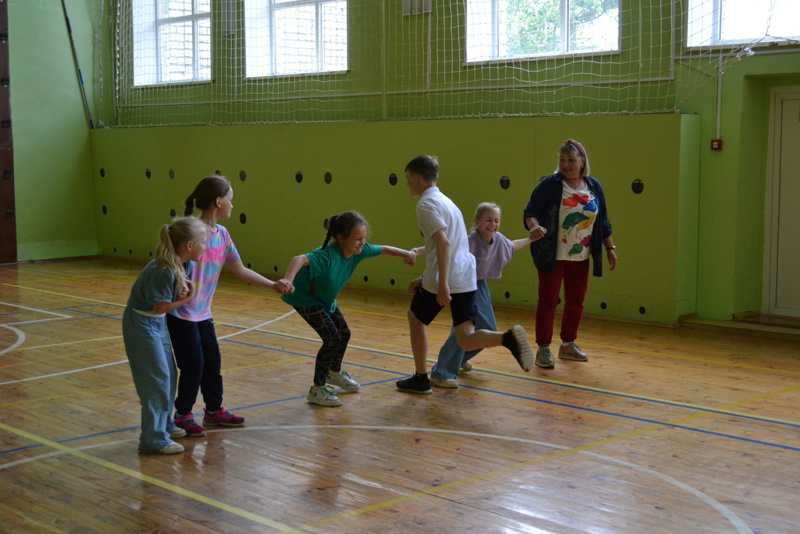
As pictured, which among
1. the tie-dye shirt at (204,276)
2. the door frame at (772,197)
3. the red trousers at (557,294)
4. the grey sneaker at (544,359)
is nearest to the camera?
the tie-dye shirt at (204,276)

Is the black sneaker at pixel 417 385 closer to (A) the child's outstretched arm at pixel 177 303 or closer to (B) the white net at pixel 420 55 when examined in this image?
(A) the child's outstretched arm at pixel 177 303

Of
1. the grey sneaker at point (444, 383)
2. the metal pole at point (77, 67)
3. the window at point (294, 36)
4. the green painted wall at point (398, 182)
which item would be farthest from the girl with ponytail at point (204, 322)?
the metal pole at point (77, 67)

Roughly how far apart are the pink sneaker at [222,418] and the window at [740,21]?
494cm

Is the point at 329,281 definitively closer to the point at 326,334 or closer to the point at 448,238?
the point at 326,334

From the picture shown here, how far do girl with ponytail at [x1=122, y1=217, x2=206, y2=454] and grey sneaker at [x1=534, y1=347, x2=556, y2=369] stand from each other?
8.31 ft

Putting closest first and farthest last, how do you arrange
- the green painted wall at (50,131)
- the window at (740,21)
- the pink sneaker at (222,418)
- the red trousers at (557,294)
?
the pink sneaker at (222,418) → the red trousers at (557,294) → the window at (740,21) → the green painted wall at (50,131)

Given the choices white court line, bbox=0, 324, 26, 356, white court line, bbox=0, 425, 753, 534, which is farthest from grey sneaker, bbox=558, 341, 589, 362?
white court line, bbox=0, 324, 26, 356

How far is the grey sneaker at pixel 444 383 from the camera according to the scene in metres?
5.05

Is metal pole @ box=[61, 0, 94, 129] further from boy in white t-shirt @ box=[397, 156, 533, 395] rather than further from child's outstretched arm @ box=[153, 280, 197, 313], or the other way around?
child's outstretched arm @ box=[153, 280, 197, 313]

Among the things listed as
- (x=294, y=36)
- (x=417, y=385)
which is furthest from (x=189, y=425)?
(x=294, y=36)

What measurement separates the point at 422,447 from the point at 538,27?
5.33 metres

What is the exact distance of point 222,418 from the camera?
4262 millimetres

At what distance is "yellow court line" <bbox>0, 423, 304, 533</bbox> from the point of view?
10.1 feet

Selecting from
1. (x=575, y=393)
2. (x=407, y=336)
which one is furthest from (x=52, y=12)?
(x=575, y=393)
